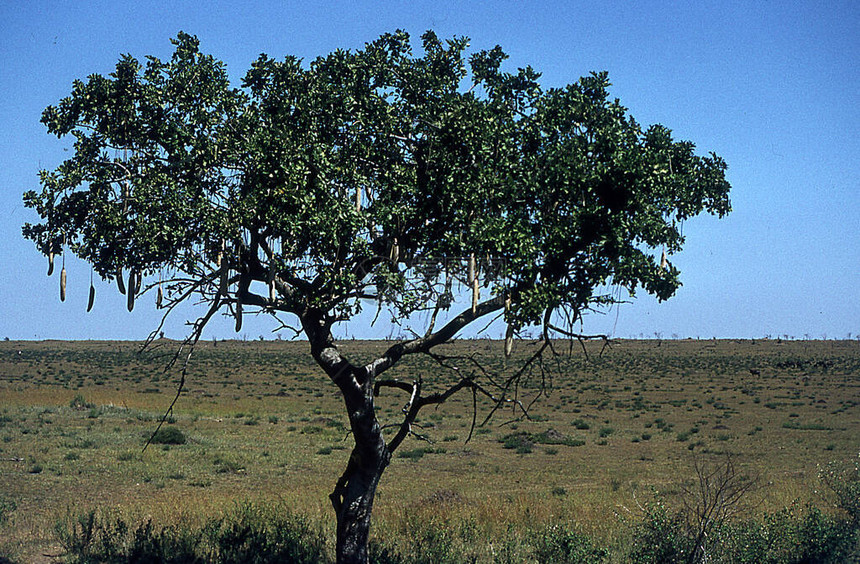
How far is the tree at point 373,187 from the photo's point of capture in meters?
9.02

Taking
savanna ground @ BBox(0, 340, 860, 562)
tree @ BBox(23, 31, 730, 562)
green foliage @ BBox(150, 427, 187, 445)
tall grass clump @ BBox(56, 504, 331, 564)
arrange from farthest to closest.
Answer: green foliage @ BBox(150, 427, 187, 445) < savanna ground @ BBox(0, 340, 860, 562) < tall grass clump @ BBox(56, 504, 331, 564) < tree @ BBox(23, 31, 730, 562)

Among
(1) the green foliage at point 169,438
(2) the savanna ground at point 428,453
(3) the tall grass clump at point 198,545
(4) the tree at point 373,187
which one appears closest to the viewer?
(4) the tree at point 373,187

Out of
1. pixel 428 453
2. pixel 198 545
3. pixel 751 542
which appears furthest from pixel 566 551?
pixel 428 453

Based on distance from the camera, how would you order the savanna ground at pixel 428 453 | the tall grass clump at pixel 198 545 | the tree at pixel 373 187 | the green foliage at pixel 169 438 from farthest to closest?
the green foliage at pixel 169 438, the savanna ground at pixel 428 453, the tall grass clump at pixel 198 545, the tree at pixel 373 187

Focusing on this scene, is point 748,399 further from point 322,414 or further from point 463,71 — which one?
point 463,71

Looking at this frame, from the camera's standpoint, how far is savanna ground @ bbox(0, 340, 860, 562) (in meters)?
17.5

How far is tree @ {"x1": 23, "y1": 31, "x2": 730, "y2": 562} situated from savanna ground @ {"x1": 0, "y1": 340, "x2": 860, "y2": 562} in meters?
1.42

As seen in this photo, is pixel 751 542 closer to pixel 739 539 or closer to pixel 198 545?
pixel 739 539

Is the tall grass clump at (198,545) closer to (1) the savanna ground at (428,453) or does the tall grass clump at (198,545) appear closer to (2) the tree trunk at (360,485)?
(1) the savanna ground at (428,453)

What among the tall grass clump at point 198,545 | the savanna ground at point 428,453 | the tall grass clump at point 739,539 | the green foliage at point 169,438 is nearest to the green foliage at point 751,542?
the tall grass clump at point 739,539

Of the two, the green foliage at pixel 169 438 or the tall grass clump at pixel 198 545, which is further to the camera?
the green foliage at pixel 169 438

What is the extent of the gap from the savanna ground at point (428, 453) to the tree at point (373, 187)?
1.42 meters

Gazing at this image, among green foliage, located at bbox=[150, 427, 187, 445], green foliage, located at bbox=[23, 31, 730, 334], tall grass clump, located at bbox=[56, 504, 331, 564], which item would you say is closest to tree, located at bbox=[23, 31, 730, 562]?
green foliage, located at bbox=[23, 31, 730, 334]

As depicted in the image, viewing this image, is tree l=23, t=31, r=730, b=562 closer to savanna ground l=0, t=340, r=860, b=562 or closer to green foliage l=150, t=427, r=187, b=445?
savanna ground l=0, t=340, r=860, b=562
